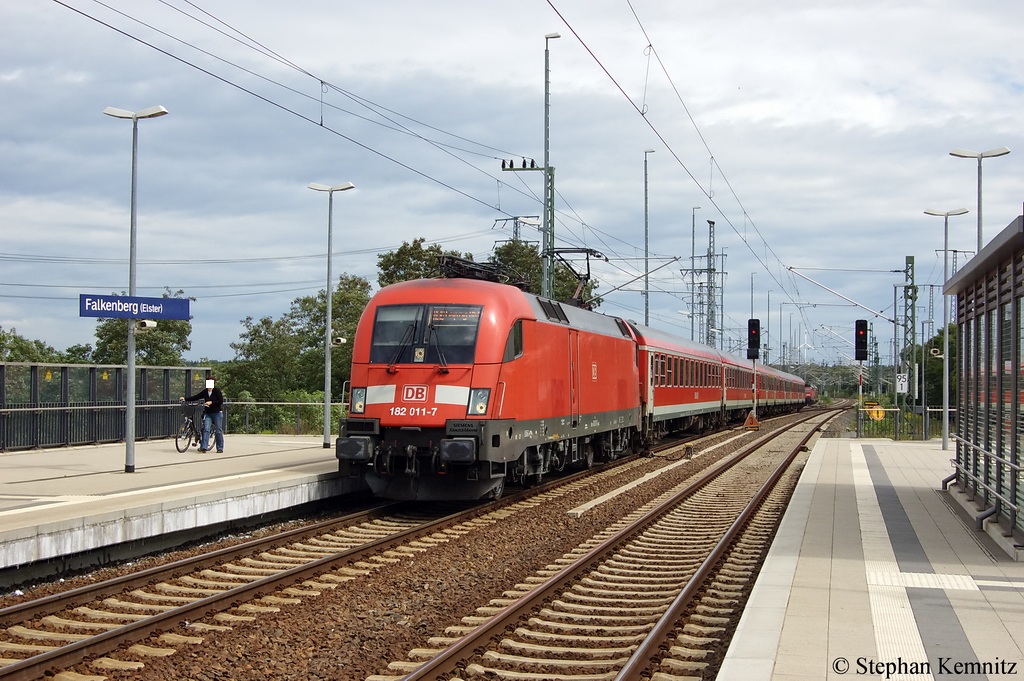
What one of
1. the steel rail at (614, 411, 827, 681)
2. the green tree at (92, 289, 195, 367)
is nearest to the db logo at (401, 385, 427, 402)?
the steel rail at (614, 411, 827, 681)

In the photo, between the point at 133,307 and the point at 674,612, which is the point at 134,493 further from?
the point at 674,612

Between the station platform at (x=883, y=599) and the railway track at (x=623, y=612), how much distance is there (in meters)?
0.50

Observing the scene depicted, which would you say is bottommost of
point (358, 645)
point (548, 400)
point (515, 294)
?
point (358, 645)

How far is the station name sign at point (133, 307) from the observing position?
50.0 ft

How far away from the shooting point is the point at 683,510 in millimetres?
15570

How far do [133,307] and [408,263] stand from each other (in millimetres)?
29765

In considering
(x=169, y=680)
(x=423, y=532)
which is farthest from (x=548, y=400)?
(x=169, y=680)

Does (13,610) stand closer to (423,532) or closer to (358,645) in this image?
(358,645)

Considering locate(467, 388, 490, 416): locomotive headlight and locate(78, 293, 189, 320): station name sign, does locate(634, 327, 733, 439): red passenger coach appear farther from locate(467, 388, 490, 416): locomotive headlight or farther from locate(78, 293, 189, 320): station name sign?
locate(78, 293, 189, 320): station name sign

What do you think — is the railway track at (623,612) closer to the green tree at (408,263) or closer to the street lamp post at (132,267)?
the street lamp post at (132,267)

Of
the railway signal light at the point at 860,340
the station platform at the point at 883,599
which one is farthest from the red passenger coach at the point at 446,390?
the railway signal light at the point at 860,340

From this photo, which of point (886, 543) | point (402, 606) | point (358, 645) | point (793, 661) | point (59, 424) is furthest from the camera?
point (59, 424)

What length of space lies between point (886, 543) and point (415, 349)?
6.92 metres

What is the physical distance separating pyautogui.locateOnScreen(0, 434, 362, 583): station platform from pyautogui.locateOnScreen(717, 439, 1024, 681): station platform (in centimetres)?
680
